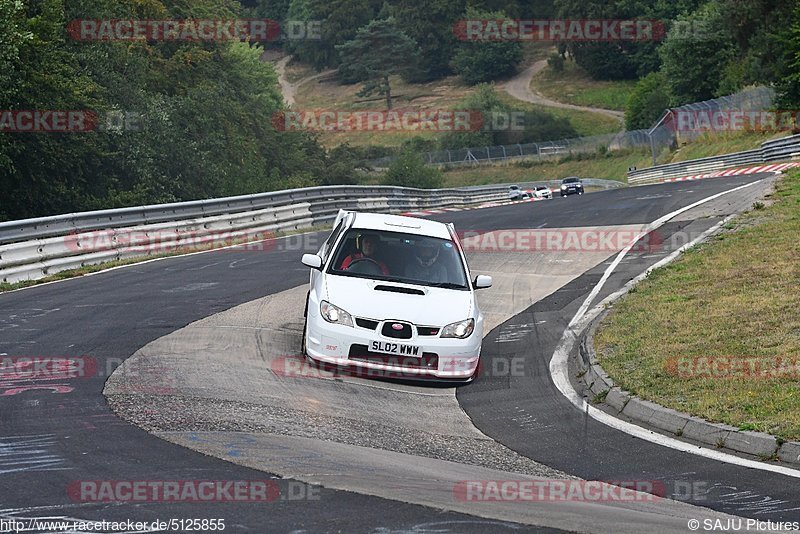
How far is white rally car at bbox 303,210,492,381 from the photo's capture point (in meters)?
11.2

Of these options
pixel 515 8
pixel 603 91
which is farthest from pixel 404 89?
pixel 603 91

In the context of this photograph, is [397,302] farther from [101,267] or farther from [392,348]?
[101,267]

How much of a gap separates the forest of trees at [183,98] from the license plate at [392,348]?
16.4 m

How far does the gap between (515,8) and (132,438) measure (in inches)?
5432

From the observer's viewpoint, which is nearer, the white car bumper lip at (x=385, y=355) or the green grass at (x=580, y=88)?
the white car bumper lip at (x=385, y=355)

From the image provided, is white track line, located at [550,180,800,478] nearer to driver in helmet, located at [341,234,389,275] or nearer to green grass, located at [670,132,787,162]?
driver in helmet, located at [341,234,389,275]

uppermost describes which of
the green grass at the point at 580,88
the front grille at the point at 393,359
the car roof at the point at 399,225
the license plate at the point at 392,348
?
the car roof at the point at 399,225

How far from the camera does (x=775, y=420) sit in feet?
29.6

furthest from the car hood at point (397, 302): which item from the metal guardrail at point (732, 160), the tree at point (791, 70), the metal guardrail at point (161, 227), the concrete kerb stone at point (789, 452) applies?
the tree at point (791, 70)

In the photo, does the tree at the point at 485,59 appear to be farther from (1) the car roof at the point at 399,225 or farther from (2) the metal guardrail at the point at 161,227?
(1) the car roof at the point at 399,225

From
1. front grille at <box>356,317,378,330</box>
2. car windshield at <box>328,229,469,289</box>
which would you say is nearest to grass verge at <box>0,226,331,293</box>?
car windshield at <box>328,229,469,289</box>

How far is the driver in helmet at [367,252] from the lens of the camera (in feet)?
40.9

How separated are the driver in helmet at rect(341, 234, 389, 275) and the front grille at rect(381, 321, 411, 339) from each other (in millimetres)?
1249

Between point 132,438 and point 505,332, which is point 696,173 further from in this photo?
point 132,438
